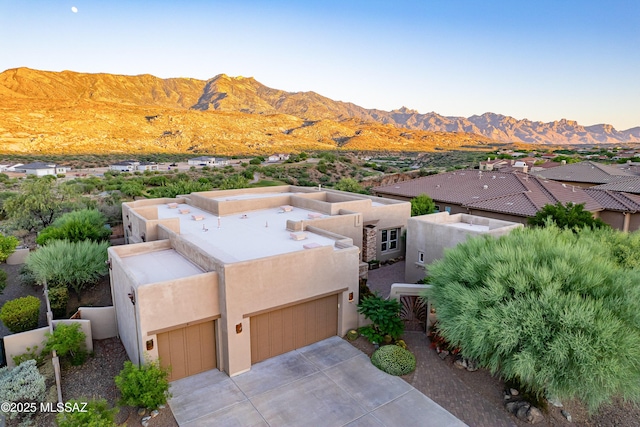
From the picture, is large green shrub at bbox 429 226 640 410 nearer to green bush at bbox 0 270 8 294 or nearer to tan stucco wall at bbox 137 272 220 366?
tan stucco wall at bbox 137 272 220 366

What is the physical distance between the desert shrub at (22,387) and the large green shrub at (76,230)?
996cm

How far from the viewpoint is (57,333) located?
1188 centimetres

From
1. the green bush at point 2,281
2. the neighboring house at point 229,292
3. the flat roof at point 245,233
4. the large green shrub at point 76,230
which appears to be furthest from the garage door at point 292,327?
the green bush at point 2,281

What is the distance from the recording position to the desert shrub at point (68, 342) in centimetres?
1173

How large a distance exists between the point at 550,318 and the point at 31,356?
14.8m

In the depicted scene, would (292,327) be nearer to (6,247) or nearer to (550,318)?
(550,318)

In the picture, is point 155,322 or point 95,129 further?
point 95,129

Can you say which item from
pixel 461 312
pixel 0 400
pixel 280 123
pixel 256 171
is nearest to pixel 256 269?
pixel 461 312

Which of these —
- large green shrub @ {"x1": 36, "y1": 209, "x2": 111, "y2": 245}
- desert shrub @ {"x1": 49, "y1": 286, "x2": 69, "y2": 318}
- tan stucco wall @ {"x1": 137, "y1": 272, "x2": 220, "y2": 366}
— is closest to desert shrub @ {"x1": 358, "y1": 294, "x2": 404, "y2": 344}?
tan stucco wall @ {"x1": 137, "y1": 272, "x2": 220, "y2": 366}

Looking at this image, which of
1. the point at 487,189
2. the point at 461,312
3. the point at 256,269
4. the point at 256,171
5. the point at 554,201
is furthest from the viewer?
the point at 256,171

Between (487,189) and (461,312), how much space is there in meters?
23.1

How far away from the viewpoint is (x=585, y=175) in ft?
135

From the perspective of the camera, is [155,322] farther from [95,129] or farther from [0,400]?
[95,129]

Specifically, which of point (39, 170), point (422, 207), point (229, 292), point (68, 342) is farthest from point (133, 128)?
point (229, 292)
